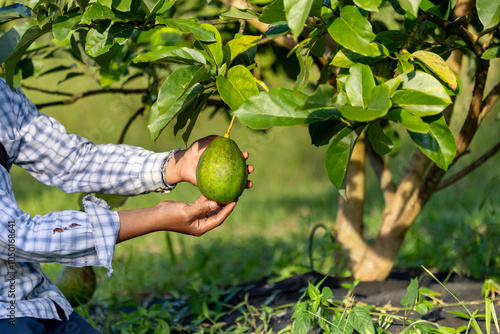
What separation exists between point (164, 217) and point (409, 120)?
0.50m

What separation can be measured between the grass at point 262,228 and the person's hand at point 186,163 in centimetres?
13

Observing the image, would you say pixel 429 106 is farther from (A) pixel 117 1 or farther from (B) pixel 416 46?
(A) pixel 117 1

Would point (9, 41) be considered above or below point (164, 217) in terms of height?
above

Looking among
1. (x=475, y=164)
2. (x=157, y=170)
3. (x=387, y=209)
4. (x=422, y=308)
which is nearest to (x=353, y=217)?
(x=387, y=209)

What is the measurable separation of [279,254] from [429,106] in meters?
1.93

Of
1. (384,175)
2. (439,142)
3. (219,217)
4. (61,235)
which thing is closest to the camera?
(439,142)

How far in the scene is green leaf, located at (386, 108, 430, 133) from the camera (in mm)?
836

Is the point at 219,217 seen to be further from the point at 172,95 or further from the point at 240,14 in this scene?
the point at 240,14

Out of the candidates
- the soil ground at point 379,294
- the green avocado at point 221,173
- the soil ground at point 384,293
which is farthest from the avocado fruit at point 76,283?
the green avocado at point 221,173

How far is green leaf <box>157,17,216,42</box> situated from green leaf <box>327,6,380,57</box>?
0.69ft

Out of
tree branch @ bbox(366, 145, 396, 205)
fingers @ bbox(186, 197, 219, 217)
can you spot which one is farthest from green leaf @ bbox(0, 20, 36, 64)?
tree branch @ bbox(366, 145, 396, 205)

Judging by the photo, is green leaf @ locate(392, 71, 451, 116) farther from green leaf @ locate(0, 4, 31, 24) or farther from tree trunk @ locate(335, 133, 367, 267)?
tree trunk @ locate(335, 133, 367, 267)

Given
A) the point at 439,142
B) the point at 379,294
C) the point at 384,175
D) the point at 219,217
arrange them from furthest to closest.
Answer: the point at 384,175 < the point at 379,294 < the point at 219,217 < the point at 439,142

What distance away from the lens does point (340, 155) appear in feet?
3.02
